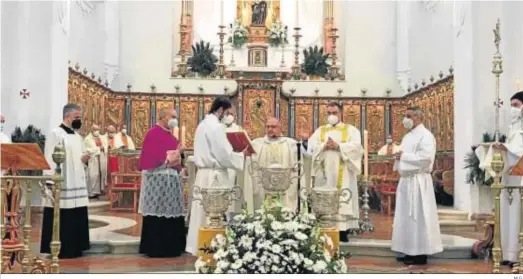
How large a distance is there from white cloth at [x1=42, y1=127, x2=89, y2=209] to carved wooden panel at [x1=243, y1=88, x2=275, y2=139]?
9.03 m

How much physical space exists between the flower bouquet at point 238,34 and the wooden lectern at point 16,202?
42.5ft

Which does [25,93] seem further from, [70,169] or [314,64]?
[314,64]

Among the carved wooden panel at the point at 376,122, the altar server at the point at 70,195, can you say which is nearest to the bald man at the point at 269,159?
the altar server at the point at 70,195

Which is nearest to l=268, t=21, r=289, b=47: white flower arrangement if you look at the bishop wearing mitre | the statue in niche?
the statue in niche

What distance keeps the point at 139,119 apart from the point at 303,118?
4190mm

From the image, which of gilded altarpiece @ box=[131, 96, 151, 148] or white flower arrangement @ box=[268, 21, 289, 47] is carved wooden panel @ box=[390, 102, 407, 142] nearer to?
white flower arrangement @ box=[268, 21, 289, 47]

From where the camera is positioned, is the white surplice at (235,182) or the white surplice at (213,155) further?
the white surplice at (235,182)

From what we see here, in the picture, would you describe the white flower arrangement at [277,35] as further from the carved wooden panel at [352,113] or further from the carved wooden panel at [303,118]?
the carved wooden panel at [352,113]

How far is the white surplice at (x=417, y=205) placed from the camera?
7.52 metres

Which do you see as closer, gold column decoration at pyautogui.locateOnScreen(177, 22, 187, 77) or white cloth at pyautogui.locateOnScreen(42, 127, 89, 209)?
white cloth at pyautogui.locateOnScreen(42, 127, 89, 209)

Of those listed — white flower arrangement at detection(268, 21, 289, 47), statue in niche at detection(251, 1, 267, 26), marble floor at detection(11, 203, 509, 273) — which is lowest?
marble floor at detection(11, 203, 509, 273)

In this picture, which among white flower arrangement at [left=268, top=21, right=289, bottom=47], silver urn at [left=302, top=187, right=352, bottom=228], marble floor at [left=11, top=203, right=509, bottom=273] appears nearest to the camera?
silver urn at [left=302, top=187, right=352, bottom=228]

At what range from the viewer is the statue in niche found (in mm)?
18688

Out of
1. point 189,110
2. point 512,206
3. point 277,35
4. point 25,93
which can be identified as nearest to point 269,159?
point 512,206
